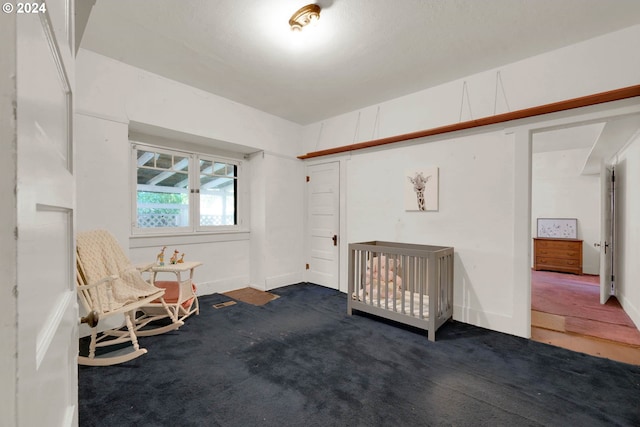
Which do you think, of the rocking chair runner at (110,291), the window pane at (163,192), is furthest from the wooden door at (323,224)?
the rocking chair runner at (110,291)

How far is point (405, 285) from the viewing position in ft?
9.96

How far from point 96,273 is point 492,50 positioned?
400 centimetres

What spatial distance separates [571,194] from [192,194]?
24.8 feet

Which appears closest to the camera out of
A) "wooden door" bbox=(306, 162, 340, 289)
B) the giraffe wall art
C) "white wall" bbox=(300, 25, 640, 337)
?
"white wall" bbox=(300, 25, 640, 337)

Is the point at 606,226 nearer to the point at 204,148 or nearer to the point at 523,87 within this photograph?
the point at 523,87

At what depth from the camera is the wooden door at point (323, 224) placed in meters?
4.35

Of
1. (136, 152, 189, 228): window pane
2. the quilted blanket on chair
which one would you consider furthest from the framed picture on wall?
the quilted blanket on chair

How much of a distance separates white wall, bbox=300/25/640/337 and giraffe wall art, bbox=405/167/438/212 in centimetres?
8

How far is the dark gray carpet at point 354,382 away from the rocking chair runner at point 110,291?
0.37ft

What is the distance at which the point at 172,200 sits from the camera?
3.76 m

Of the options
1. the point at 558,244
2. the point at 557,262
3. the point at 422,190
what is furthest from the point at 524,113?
the point at 557,262

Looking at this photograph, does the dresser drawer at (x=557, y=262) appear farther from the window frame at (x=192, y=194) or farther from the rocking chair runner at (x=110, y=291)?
the rocking chair runner at (x=110, y=291)

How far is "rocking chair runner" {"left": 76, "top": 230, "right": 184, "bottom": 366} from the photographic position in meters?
2.21

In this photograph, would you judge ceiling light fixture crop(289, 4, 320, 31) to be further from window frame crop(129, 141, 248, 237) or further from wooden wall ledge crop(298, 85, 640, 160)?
window frame crop(129, 141, 248, 237)
